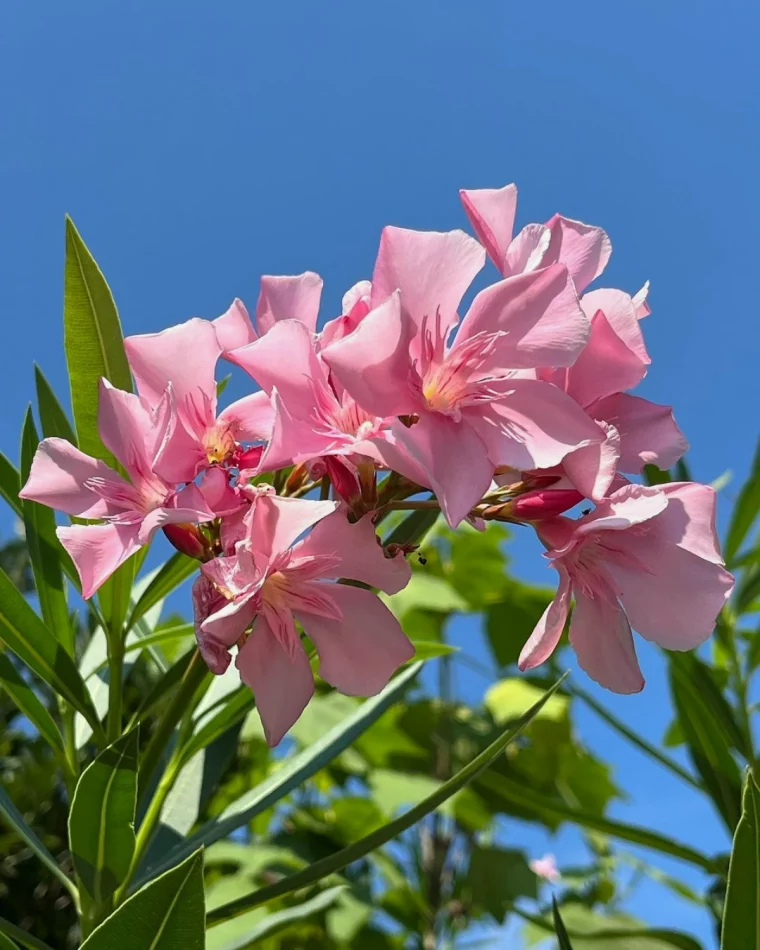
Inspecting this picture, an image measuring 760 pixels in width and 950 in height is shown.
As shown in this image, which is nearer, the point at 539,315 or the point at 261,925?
the point at 539,315

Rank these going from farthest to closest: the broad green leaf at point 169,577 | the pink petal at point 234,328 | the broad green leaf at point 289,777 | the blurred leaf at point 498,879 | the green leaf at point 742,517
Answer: the blurred leaf at point 498,879, the green leaf at point 742,517, the broad green leaf at point 169,577, the broad green leaf at point 289,777, the pink petal at point 234,328

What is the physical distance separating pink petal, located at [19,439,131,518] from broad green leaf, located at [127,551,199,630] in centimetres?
29

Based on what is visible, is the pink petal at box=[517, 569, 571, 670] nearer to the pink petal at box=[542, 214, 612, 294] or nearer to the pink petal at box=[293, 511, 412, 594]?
the pink petal at box=[293, 511, 412, 594]

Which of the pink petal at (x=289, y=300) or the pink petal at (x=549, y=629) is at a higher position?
the pink petal at (x=289, y=300)

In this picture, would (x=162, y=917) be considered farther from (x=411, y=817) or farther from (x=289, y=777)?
(x=289, y=777)

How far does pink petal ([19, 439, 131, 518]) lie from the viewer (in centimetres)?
67

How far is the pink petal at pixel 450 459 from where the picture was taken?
1.86 ft

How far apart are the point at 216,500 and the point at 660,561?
369 millimetres

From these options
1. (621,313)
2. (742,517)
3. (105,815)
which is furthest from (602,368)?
(742,517)

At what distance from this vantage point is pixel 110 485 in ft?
2.24

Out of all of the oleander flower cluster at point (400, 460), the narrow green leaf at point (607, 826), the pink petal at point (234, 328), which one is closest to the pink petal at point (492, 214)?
the oleander flower cluster at point (400, 460)

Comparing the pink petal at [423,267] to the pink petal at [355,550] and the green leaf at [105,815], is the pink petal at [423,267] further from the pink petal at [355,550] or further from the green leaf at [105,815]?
the green leaf at [105,815]

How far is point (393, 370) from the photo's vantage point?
0.61 meters

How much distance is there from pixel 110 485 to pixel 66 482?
1.4 inches
